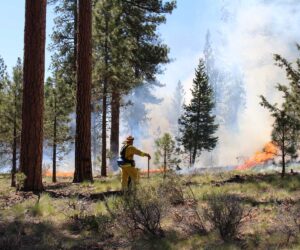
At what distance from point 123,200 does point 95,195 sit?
3.91m

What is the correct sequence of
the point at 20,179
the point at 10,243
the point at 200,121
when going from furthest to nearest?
the point at 200,121 → the point at 20,179 → the point at 10,243

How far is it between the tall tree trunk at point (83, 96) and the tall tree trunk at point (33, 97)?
8.93 ft

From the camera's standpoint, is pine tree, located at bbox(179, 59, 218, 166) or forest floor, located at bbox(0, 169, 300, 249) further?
pine tree, located at bbox(179, 59, 218, 166)

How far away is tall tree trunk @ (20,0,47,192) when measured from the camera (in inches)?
492

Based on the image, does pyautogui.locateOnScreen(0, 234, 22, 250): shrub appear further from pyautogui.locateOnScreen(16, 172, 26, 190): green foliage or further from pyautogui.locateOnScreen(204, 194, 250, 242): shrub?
pyautogui.locateOnScreen(16, 172, 26, 190): green foliage

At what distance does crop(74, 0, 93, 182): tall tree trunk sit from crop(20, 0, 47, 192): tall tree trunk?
2.72m

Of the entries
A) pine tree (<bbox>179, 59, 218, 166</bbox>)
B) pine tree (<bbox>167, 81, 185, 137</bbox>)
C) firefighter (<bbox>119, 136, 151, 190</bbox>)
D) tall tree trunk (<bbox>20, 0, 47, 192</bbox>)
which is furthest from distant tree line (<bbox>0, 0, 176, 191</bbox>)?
pine tree (<bbox>167, 81, 185, 137</bbox>)

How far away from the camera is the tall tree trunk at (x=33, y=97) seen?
12492mm

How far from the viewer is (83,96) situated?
15.5 metres

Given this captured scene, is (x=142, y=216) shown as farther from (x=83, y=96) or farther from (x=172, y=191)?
(x=83, y=96)

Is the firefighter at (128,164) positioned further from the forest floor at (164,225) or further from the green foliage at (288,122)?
the green foliage at (288,122)

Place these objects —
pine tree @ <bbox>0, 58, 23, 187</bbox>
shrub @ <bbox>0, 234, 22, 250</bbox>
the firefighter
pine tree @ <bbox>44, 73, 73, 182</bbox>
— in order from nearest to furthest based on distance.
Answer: shrub @ <bbox>0, 234, 22, 250</bbox> < the firefighter < pine tree @ <bbox>0, 58, 23, 187</bbox> < pine tree @ <bbox>44, 73, 73, 182</bbox>

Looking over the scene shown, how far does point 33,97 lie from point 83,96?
306 centimetres

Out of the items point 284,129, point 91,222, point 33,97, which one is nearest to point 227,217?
point 91,222
